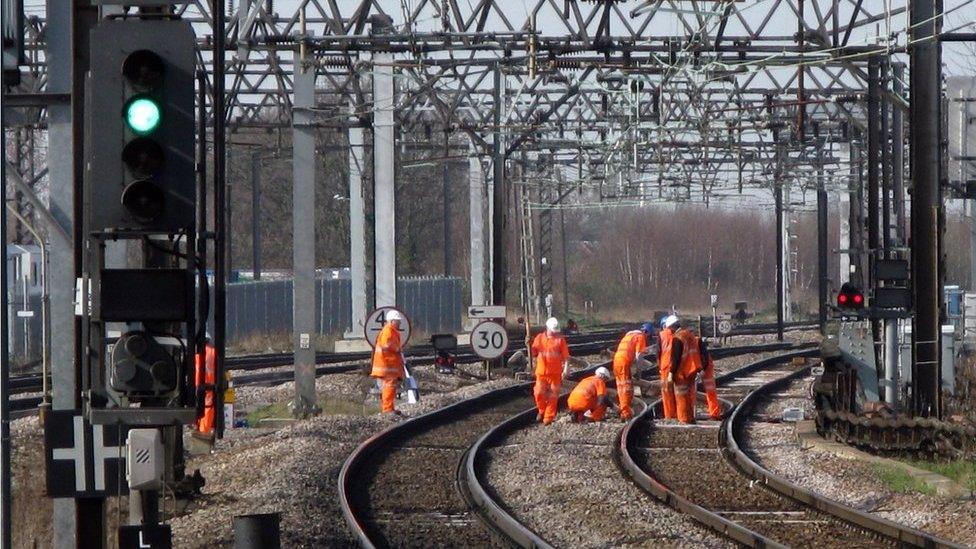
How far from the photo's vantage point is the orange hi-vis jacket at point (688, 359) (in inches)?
885

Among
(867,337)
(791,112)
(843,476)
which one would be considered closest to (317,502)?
(843,476)

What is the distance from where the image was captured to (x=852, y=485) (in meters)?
16.0

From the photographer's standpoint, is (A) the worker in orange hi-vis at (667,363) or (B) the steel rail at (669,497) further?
(A) the worker in orange hi-vis at (667,363)

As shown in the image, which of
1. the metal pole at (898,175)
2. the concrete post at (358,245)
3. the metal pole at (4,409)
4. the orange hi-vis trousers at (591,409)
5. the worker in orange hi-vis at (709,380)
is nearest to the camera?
the metal pole at (4,409)

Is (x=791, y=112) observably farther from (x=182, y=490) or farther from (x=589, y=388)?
(x=182, y=490)

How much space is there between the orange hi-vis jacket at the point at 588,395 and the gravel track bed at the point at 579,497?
1.54m

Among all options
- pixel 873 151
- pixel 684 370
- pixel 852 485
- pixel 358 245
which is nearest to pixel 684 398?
pixel 684 370

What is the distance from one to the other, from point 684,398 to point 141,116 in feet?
51.3

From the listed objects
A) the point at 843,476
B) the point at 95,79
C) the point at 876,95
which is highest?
the point at 876,95

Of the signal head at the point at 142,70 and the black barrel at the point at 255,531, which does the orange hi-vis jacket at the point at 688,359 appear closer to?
the black barrel at the point at 255,531

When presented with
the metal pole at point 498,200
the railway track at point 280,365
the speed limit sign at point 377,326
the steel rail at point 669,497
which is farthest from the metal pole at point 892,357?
the railway track at point 280,365

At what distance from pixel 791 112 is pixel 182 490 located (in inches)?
1325

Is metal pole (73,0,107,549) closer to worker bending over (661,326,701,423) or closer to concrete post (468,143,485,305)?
worker bending over (661,326,701,423)

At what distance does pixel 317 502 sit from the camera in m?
14.6
